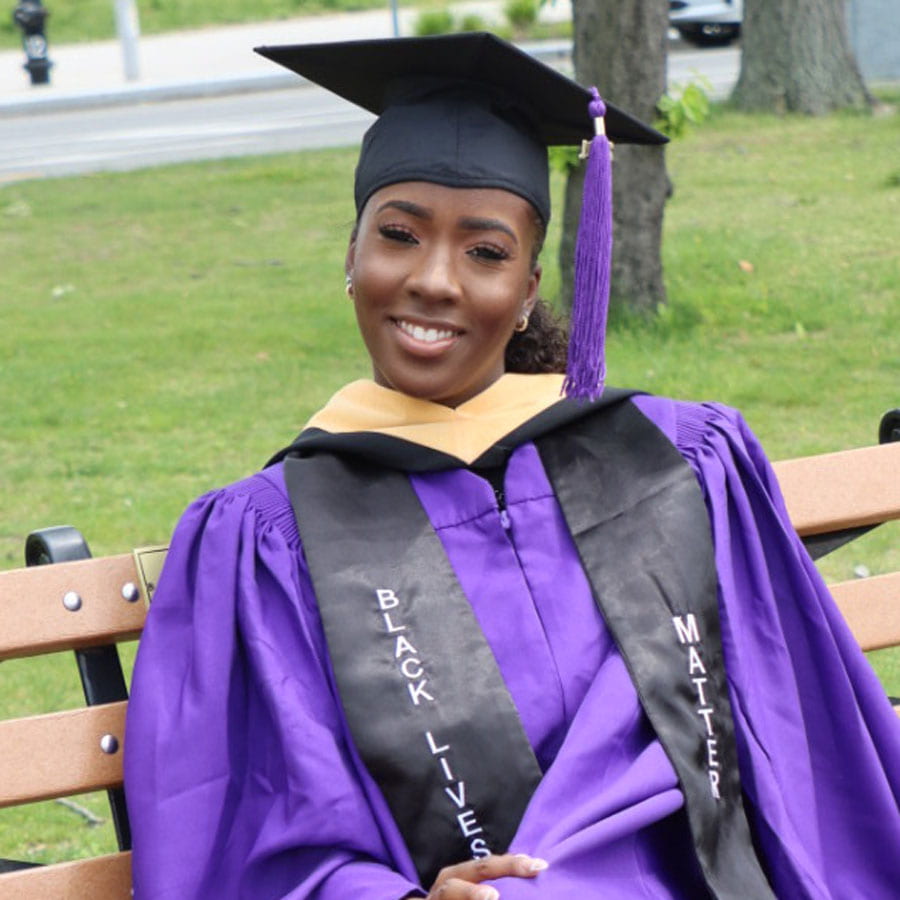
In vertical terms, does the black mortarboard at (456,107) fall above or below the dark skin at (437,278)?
above

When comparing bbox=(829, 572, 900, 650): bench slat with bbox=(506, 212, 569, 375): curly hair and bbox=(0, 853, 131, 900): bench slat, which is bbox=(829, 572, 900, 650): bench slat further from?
bbox=(0, 853, 131, 900): bench slat

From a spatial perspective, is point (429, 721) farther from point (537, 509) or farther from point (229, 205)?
point (229, 205)

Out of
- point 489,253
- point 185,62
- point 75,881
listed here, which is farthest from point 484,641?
point 185,62

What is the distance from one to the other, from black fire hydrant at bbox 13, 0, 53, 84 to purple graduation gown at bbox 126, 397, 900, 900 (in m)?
19.8

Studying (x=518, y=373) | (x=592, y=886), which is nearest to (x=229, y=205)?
(x=518, y=373)

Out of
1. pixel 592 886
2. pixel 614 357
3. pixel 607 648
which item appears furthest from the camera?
pixel 614 357

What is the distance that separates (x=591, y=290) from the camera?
119 inches

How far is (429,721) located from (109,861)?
56 cm

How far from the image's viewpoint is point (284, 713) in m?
2.62

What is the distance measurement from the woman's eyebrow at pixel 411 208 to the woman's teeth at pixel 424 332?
17 cm

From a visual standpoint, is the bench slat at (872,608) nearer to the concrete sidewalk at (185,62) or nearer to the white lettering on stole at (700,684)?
the white lettering on stole at (700,684)

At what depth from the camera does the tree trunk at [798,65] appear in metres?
14.5

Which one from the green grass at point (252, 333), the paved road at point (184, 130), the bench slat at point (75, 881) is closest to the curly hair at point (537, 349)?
the bench slat at point (75, 881)

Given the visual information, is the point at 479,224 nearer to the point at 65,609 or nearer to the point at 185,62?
the point at 65,609
